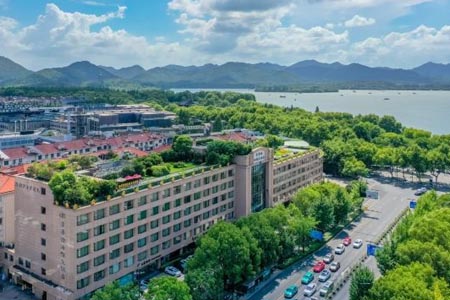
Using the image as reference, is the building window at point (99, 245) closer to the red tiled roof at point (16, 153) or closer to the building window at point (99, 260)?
the building window at point (99, 260)

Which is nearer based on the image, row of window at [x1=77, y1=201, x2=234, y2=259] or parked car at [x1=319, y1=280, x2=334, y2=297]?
row of window at [x1=77, y1=201, x2=234, y2=259]

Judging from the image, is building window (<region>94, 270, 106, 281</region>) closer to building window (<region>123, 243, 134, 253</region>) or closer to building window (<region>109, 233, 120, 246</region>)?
building window (<region>109, 233, 120, 246</region>)

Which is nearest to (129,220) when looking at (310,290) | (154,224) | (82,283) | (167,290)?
(154,224)

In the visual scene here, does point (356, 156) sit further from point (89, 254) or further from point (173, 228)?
point (89, 254)

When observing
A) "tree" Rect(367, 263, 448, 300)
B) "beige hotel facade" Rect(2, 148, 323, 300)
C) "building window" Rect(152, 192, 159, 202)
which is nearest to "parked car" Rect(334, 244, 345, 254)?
"beige hotel facade" Rect(2, 148, 323, 300)

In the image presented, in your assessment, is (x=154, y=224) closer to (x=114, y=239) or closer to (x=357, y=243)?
(x=114, y=239)
